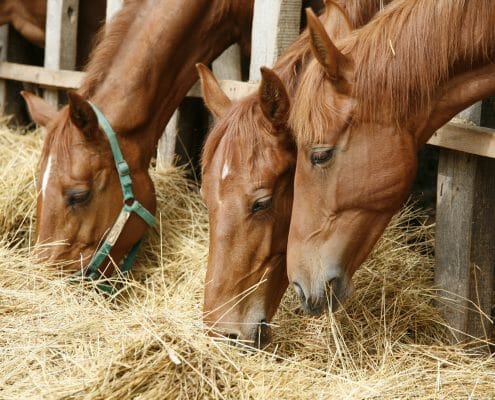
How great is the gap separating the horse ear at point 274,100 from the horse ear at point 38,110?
1748 mm

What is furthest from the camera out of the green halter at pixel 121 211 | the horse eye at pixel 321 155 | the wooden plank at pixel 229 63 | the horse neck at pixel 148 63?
the wooden plank at pixel 229 63

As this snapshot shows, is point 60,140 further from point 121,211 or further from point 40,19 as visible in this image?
point 40,19

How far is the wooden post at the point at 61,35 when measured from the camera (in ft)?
17.6

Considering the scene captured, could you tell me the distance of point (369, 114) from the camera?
8.99 feet

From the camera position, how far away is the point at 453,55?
2.74m

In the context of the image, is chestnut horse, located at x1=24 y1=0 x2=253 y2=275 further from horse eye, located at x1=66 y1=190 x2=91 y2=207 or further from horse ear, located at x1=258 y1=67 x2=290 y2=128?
horse ear, located at x1=258 y1=67 x2=290 y2=128

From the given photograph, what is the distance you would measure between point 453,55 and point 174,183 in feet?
7.39

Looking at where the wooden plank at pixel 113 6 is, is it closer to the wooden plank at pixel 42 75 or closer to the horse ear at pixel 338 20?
the wooden plank at pixel 42 75

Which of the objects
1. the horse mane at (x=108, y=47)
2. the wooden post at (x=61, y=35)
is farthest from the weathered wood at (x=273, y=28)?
the wooden post at (x=61, y=35)

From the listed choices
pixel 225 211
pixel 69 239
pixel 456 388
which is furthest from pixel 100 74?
pixel 456 388

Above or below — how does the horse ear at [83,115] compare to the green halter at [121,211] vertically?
above

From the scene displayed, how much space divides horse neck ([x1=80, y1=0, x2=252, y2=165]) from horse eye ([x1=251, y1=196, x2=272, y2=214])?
1151mm

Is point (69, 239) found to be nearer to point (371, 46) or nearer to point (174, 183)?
point (174, 183)

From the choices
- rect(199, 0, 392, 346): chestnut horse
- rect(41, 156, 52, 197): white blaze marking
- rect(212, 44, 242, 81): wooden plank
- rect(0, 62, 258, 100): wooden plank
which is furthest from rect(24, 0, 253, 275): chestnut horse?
rect(199, 0, 392, 346): chestnut horse
